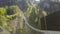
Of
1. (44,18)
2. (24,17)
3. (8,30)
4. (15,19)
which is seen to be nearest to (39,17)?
(44,18)

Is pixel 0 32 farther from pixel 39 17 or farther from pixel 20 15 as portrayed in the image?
pixel 39 17

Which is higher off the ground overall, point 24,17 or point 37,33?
point 24,17

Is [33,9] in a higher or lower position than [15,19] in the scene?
higher

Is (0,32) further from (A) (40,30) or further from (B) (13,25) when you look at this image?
(A) (40,30)

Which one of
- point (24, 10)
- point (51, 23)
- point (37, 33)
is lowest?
point (37, 33)

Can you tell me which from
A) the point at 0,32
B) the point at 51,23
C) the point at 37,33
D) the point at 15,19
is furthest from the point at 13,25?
the point at 51,23
